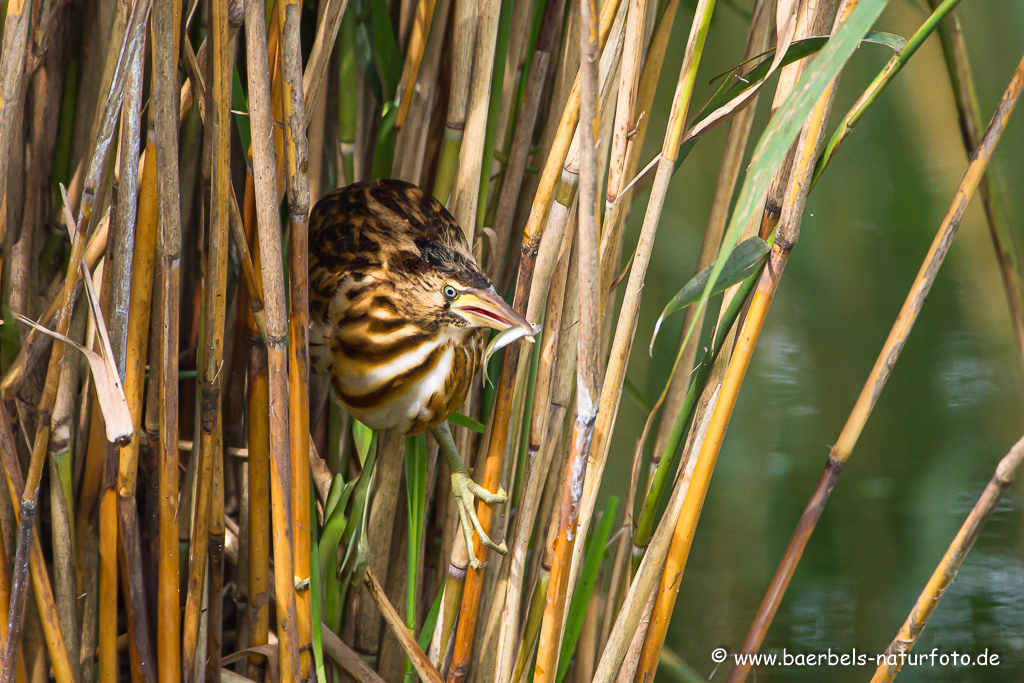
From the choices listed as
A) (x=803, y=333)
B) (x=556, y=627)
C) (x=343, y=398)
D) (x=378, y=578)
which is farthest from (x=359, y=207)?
(x=803, y=333)

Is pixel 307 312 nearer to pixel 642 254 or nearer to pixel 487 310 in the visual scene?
pixel 487 310

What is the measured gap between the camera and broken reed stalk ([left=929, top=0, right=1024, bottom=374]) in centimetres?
75

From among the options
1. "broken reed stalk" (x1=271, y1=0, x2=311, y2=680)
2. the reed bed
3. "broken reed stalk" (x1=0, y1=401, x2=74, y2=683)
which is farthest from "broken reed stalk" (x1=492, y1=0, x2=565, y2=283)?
"broken reed stalk" (x1=0, y1=401, x2=74, y2=683)

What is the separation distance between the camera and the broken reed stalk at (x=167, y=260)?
56 centimetres

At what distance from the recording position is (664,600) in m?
0.68

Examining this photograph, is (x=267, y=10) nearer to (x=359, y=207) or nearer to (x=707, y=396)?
(x=359, y=207)

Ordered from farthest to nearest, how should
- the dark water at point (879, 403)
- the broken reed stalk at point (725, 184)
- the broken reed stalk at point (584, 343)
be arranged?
the dark water at point (879, 403)
the broken reed stalk at point (725, 184)
the broken reed stalk at point (584, 343)

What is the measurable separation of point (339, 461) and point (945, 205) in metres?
1.14

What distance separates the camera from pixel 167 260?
62cm

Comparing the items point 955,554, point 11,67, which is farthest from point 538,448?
point 11,67

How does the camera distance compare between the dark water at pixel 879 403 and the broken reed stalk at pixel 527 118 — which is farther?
the dark water at pixel 879 403

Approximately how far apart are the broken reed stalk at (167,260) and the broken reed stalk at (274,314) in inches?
2.7

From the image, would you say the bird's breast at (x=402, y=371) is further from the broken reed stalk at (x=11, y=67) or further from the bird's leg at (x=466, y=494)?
the broken reed stalk at (x=11, y=67)

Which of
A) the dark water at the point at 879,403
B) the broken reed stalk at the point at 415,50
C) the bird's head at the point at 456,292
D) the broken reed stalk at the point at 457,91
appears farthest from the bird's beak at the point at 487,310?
the dark water at the point at 879,403
